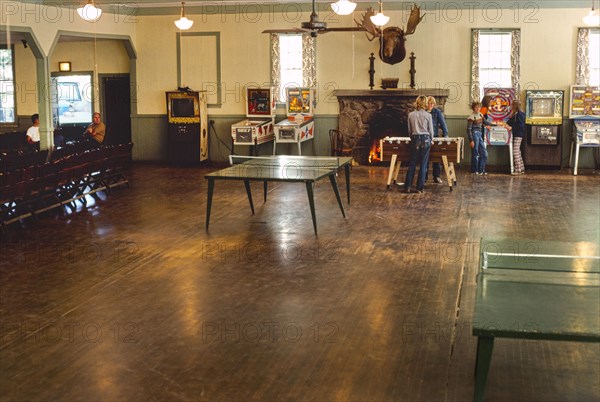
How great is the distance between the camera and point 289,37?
17.0 metres

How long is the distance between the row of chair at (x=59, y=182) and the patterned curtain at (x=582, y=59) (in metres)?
8.50

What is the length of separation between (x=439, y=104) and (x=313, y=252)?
8.09 meters

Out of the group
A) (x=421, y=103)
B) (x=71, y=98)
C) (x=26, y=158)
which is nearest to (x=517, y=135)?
(x=421, y=103)

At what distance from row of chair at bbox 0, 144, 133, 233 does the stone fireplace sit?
4838mm

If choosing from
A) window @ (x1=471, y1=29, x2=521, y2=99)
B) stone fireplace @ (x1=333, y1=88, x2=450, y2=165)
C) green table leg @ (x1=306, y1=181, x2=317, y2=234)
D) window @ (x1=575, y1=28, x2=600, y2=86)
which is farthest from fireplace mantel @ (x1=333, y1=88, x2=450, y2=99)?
green table leg @ (x1=306, y1=181, x2=317, y2=234)

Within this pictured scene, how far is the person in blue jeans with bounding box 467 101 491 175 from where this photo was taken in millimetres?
15055

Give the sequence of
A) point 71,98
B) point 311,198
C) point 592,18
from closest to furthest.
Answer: point 311,198 < point 592,18 < point 71,98

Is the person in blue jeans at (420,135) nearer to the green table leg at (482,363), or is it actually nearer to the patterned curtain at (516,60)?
the patterned curtain at (516,60)

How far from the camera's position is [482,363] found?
4672mm

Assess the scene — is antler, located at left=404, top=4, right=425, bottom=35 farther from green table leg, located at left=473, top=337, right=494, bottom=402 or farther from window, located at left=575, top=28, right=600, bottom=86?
green table leg, located at left=473, top=337, right=494, bottom=402

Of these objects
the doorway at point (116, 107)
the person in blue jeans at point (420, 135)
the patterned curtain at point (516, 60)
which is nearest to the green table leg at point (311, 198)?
the person in blue jeans at point (420, 135)

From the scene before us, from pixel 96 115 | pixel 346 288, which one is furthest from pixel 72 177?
pixel 346 288

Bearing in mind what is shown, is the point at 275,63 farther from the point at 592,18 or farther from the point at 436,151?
the point at 592,18

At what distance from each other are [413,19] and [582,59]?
10.8 feet
